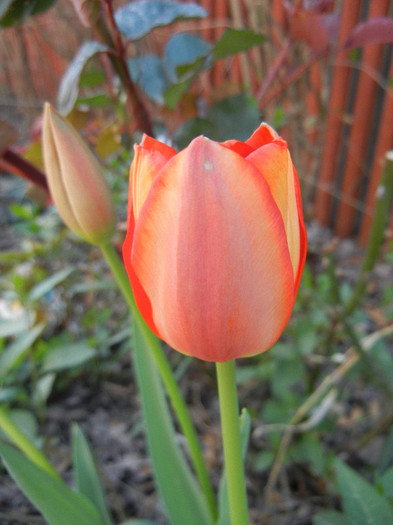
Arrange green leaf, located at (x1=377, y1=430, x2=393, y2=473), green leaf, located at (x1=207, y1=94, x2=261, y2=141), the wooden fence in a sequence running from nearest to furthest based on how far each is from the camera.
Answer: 1. green leaf, located at (x1=207, y1=94, x2=261, y2=141)
2. green leaf, located at (x1=377, y1=430, x2=393, y2=473)
3. the wooden fence

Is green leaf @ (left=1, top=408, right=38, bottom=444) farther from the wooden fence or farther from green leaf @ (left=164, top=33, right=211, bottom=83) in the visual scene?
the wooden fence

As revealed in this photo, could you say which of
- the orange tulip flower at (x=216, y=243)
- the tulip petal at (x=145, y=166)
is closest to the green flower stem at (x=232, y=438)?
the orange tulip flower at (x=216, y=243)

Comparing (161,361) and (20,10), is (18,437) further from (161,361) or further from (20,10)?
(20,10)

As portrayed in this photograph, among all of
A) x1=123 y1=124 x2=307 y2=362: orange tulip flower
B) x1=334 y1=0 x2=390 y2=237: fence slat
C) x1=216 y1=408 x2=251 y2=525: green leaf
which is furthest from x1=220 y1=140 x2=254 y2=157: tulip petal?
x1=334 y1=0 x2=390 y2=237: fence slat

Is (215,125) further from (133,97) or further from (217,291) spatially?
(217,291)

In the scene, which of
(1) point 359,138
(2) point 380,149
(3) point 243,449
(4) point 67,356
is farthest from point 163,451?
(1) point 359,138
